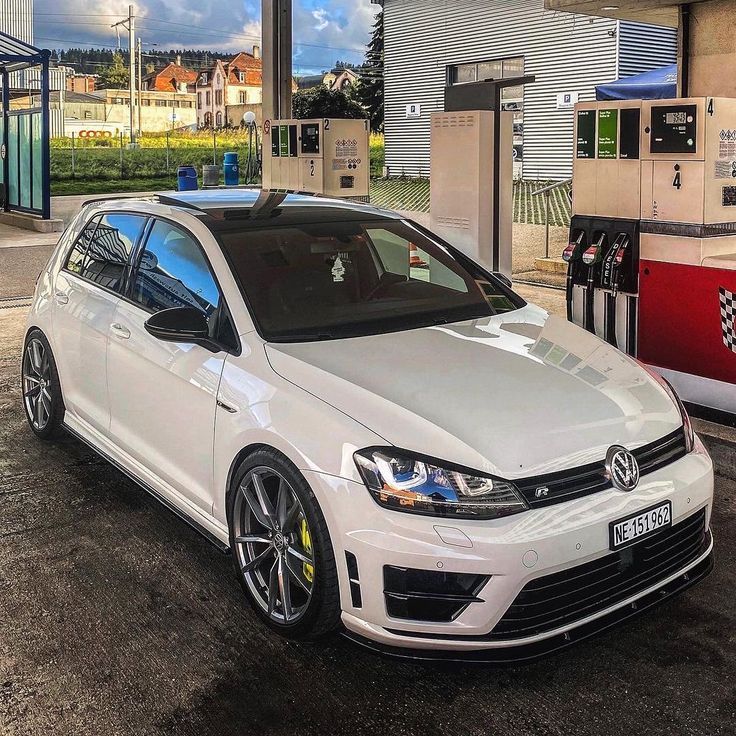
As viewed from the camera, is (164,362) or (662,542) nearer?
(662,542)

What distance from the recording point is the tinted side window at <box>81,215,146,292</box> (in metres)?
4.70

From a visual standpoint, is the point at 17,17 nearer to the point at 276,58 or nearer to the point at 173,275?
the point at 276,58

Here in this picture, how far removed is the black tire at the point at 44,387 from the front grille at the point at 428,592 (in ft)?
9.68

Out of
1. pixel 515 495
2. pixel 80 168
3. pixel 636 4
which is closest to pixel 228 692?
pixel 515 495

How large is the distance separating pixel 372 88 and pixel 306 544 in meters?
42.1

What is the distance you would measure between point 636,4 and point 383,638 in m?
7.57

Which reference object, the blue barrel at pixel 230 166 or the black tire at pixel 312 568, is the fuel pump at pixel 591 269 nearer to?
the black tire at pixel 312 568

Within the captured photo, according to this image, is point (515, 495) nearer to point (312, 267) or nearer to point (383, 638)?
point (383, 638)

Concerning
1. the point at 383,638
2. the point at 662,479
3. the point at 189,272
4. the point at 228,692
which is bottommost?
the point at 228,692

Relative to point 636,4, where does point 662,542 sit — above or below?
below

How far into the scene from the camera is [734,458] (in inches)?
213

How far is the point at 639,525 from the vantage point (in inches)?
123

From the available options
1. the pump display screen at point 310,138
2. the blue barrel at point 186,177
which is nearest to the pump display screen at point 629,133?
the pump display screen at point 310,138

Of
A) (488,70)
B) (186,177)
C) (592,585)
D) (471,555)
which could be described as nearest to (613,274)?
(592,585)
